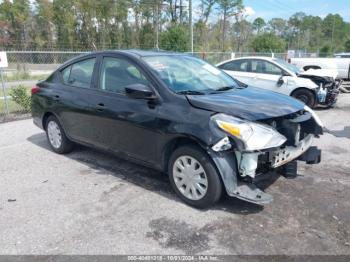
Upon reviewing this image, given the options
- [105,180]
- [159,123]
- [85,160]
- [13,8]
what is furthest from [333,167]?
[13,8]

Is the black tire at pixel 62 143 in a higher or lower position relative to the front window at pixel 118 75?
lower

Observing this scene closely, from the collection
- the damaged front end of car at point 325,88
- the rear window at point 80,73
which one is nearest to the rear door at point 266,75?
the damaged front end of car at point 325,88

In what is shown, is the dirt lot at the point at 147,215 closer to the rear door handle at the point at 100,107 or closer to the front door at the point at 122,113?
the front door at the point at 122,113

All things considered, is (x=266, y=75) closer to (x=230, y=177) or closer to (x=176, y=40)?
(x=230, y=177)

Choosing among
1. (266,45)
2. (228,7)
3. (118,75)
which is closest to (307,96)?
(118,75)

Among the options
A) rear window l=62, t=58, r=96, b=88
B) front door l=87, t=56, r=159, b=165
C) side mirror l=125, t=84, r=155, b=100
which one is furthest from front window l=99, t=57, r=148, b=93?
rear window l=62, t=58, r=96, b=88

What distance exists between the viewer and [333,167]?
5074 millimetres

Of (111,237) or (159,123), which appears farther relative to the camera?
(159,123)

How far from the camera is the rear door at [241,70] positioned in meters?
10.2

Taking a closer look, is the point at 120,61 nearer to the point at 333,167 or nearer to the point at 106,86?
the point at 106,86

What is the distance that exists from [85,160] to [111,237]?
7.82 feet

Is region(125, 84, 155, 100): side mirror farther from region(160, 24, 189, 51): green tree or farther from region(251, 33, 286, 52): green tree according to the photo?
region(251, 33, 286, 52): green tree

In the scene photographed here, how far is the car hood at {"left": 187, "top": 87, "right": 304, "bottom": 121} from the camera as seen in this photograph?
3602 millimetres

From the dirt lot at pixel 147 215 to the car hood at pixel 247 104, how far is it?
1.05 meters
